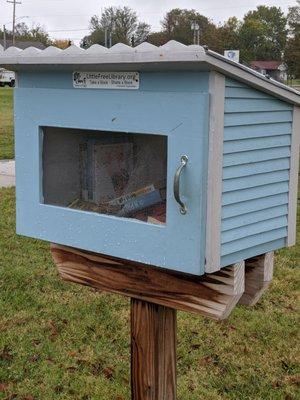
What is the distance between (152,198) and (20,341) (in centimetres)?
189

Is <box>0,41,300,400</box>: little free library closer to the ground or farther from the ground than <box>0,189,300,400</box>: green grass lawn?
farther from the ground

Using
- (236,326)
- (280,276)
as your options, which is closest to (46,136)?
(236,326)

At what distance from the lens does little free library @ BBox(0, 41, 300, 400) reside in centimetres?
129

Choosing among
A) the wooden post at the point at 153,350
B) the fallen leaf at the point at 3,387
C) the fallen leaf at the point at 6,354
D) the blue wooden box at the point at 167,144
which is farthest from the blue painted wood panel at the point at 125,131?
the fallen leaf at the point at 6,354

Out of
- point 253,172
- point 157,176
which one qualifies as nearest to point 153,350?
point 157,176

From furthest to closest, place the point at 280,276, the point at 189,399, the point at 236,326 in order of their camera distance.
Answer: the point at 280,276, the point at 236,326, the point at 189,399

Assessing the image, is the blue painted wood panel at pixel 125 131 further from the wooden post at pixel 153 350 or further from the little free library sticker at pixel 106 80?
the wooden post at pixel 153 350

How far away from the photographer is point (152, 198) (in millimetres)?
1576

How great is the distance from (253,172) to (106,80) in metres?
0.39

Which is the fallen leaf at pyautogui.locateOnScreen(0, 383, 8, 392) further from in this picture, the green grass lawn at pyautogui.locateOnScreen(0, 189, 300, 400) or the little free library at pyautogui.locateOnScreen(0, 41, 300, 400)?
the little free library at pyautogui.locateOnScreen(0, 41, 300, 400)

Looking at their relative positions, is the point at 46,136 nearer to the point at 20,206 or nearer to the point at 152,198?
the point at 20,206

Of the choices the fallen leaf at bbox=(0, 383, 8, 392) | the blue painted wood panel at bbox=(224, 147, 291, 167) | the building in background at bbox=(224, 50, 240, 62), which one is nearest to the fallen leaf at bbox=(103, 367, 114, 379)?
the fallen leaf at bbox=(0, 383, 8, 392)

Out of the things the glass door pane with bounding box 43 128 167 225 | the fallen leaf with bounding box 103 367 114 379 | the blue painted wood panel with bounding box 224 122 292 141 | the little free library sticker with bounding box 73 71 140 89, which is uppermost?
the little free library sticker with bounding box 73 71 140 89

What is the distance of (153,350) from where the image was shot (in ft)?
5.44
